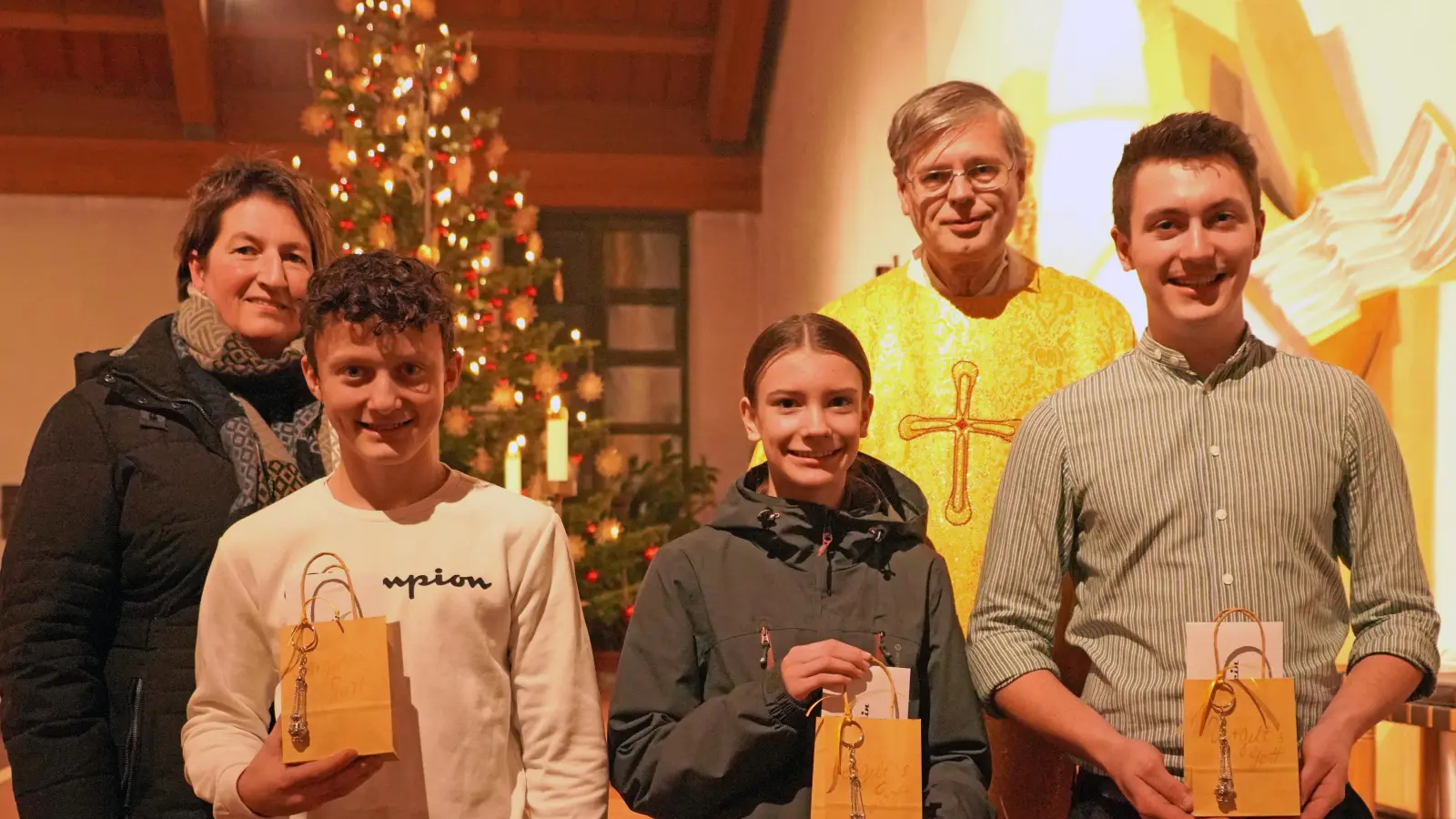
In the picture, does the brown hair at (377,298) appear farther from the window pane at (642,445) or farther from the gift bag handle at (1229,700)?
the window pane at (642,445)

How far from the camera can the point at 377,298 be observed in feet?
5.80

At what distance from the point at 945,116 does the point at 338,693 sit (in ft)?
4.41

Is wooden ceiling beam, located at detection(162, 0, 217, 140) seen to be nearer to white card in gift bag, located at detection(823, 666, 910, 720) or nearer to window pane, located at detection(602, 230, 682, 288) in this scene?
window pane, located at detection(602, 230, 682, 288)

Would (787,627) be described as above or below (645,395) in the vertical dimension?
below

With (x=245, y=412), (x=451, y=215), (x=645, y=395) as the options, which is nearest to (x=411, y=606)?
(x=245, y=412)

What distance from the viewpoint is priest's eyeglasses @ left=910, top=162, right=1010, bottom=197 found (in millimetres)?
2279

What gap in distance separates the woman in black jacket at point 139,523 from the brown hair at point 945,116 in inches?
40.4

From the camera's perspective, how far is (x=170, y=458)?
1969 millimetres

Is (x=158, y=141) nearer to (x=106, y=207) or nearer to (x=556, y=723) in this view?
(x=106, y=207)

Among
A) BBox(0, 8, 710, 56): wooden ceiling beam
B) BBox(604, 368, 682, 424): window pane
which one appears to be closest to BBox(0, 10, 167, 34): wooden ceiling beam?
BBox(0, 8, 710, 56): wooden ceiling beam

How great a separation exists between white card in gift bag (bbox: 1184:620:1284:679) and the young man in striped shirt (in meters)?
0.07

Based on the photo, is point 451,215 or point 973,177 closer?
point 973,177

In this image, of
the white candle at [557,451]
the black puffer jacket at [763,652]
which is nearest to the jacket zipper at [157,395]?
the black puffer jacket at [763,652]

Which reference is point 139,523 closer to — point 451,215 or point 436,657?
point 436,657
